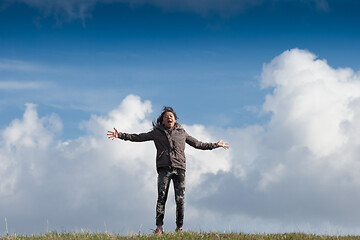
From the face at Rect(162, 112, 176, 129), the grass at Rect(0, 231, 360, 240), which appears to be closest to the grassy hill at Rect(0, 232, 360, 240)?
the grass at Rect(0, 231, 360, 240)

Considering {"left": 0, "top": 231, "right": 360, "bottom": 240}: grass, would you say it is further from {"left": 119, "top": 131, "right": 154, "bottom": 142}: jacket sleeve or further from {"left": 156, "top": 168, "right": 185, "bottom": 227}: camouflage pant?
{"left": 119, "top": 131, "right": 154, "bottom": 142}: jacket sleeve

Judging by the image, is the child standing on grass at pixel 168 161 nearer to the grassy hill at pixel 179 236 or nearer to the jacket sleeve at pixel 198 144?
the jacket sleeve at pixel 198 144

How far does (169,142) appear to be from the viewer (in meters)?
14.3

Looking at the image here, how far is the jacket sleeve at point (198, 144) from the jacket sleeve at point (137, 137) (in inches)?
46.5

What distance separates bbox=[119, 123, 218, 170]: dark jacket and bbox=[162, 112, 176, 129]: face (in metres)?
0.13

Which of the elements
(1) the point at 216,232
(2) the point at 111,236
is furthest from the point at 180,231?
(2) the point at 111,236

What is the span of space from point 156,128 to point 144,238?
351cm

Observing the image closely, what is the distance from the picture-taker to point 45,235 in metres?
14.1

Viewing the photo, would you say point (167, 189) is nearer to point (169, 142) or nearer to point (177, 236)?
point (169, 142)

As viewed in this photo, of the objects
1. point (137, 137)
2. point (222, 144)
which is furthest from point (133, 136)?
point (222, 144)

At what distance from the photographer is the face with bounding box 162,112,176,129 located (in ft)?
48.3

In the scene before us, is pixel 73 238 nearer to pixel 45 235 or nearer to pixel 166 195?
pixel 45 235

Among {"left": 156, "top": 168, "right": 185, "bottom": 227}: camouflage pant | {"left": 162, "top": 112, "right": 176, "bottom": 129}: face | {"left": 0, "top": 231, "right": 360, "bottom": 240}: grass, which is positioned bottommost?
{"left": 0, "top": 231, "right": 360, "bottom": 240}: grass

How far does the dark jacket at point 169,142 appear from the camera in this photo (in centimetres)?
1420
